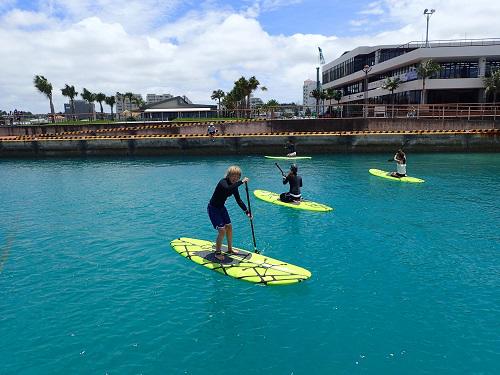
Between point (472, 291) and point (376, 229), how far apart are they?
511 centimetres

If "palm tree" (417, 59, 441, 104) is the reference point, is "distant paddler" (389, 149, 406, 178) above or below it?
below

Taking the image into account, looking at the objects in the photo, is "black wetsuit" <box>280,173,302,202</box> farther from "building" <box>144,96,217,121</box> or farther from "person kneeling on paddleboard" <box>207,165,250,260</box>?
"building" <box>144,96,217,121</box>

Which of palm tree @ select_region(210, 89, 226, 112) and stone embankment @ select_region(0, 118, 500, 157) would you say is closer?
stone embankment @ select_region(0, 118, 500, 157)

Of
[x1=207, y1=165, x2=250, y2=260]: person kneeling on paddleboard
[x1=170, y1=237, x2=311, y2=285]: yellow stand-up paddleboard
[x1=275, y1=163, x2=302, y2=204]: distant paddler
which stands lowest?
[x1=170, y1=237, x2=311, y2=285]: yellow stand-up paddleboard

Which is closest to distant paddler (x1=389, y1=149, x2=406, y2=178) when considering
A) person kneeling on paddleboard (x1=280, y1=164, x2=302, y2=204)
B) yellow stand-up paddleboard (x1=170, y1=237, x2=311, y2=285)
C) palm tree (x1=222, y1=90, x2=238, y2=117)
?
person kneeling on paddleboard (x1=280, y1=164, x2=302, y2=204)

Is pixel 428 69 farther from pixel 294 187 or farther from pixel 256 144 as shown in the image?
pixel 294 187

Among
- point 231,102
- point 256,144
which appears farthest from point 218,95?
point 256,144

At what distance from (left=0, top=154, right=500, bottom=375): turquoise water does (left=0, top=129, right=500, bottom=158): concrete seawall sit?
870 inches

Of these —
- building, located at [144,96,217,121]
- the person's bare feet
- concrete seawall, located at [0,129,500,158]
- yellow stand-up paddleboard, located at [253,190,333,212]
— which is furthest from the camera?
building, located at [144,96,217,121]

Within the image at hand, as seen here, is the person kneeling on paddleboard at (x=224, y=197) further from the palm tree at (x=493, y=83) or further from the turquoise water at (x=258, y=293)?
the palm tree at (x=493, y=83)

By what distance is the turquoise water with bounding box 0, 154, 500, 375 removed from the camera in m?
7.00

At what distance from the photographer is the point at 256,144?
41.7 m

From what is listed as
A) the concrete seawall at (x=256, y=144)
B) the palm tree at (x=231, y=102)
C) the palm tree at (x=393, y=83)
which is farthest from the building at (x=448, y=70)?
the palm tree at (x=231, y=102)

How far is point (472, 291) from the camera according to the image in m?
9.38
